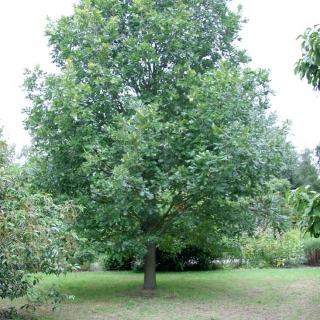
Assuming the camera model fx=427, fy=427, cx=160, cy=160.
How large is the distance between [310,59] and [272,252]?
12.4 m

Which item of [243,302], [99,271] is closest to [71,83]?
[243,302]

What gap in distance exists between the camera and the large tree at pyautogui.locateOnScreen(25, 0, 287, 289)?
7699mm

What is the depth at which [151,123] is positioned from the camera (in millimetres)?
7559

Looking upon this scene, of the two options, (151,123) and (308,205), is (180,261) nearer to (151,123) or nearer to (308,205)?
(151,123)

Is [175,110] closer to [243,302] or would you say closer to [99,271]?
[243,302]

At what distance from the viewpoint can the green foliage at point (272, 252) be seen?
51.2ft

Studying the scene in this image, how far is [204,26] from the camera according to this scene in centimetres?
968

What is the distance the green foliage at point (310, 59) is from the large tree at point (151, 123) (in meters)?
2.74

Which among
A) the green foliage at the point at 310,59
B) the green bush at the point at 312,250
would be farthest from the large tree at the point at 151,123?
the green bush at the point at 312,250

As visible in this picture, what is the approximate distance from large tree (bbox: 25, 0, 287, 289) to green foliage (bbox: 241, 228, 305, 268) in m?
6.47

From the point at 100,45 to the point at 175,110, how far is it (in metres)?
2.06

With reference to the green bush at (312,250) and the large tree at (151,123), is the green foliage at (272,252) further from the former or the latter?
the large tree at (151,123)

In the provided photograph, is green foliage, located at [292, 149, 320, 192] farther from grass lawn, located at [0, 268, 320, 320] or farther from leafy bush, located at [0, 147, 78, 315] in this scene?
leafy bush, located at [0, 147, 78, 315]

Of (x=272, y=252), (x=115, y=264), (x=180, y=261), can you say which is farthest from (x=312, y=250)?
(x=115, y=264)
